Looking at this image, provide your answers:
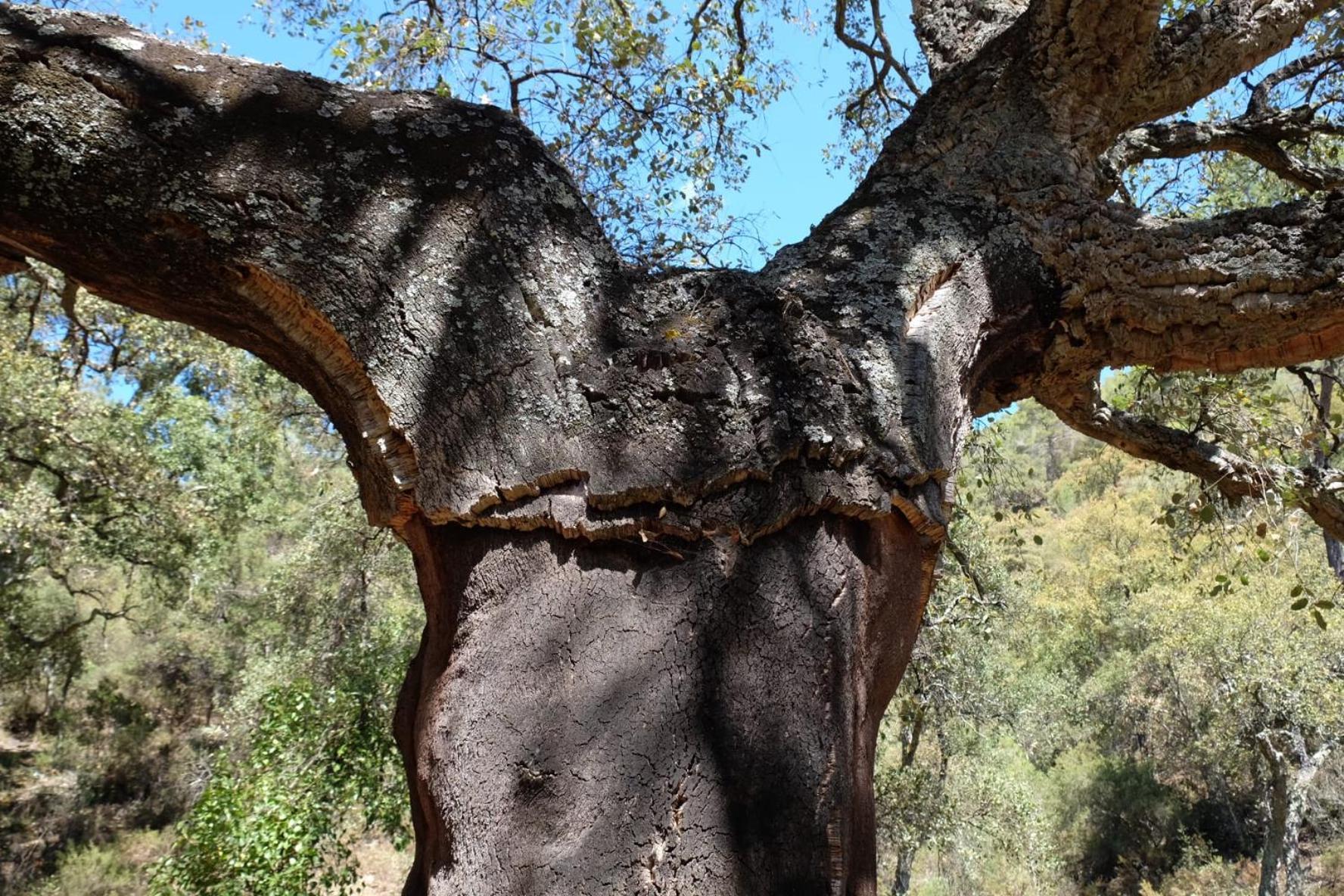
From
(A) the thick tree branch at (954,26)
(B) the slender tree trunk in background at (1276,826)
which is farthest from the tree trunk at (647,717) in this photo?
(B) the slender tree trunk in background at (1276,826)

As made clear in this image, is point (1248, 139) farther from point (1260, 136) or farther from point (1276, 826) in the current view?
point (1276, 826)

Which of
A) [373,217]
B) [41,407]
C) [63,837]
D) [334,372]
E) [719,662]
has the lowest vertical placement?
[63,837]

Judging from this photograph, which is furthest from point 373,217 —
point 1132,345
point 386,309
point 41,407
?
point 41,407

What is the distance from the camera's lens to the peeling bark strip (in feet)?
5.84

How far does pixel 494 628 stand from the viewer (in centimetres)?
189

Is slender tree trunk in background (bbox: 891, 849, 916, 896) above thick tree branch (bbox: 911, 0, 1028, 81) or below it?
below

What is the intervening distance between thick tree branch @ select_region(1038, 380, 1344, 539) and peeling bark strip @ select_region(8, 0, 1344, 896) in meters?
1.55

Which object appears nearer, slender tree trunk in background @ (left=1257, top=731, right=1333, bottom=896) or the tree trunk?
the tree trunk

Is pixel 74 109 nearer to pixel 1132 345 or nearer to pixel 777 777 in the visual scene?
pixel 777 777

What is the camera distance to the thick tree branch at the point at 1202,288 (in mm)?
2463

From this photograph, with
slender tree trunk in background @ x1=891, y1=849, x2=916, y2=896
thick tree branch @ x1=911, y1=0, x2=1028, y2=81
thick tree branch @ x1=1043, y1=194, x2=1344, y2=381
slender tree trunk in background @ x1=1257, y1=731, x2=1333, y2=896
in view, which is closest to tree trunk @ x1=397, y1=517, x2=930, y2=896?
thick tree branch @ x1=1043, y1=194, x2=1344, y2=381

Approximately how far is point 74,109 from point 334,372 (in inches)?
28.6

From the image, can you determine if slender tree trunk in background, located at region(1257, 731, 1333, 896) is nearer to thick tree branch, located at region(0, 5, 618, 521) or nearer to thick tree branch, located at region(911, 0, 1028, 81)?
thick tree branch, located at region(911, 0, 1028, 81)

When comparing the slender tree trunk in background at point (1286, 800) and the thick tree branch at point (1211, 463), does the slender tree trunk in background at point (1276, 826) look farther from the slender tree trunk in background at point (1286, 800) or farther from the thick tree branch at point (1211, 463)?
the thick tree branch at point (1211, 463)
